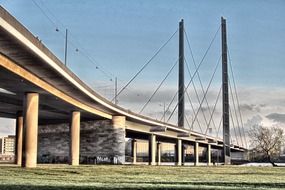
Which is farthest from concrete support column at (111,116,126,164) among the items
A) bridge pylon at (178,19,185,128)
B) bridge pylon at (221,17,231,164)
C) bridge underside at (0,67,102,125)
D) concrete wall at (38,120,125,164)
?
bridge pylon at (178,19,185,128)

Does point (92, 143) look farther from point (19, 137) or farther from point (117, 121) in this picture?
point (19, 137)

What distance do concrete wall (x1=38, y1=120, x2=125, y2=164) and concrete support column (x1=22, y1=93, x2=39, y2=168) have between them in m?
32.9

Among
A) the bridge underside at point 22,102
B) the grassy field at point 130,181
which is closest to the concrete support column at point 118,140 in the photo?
the bridge underside at point 22,102

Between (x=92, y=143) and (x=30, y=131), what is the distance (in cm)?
3743

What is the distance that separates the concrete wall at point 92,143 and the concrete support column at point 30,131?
108 feet

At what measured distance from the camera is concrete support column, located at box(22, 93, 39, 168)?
53.2m

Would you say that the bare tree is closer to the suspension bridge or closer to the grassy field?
the suspension bridge

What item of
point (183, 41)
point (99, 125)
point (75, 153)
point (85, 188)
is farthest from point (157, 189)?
point (183, 41)

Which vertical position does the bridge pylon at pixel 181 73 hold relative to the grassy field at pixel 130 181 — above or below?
above

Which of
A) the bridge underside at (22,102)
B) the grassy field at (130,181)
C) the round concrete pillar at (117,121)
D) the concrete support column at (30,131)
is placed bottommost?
the grassy field at (130,181)

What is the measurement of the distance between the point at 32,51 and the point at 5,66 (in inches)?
155

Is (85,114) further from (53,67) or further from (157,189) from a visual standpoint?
(157,189)

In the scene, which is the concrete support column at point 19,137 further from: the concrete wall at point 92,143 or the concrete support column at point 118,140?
the concrete support column at point 118,140

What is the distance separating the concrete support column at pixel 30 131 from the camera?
175 ft
